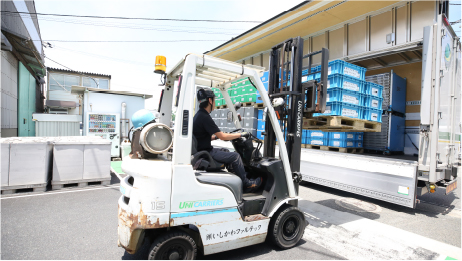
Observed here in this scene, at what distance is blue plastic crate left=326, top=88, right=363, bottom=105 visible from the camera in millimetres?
5348

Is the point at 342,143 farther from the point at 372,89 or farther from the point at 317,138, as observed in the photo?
the point at 372,89

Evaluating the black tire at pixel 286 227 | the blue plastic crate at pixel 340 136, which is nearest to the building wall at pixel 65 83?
the blue plastic crate at pixel 340 136

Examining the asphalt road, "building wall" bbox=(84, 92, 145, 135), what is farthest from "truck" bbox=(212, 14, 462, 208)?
"building wall" bbox=(84, 92, 145, 135)

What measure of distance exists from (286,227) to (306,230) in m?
0.83

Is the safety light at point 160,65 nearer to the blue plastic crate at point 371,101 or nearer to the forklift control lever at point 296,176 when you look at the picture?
the forklift control lever at point 296,176

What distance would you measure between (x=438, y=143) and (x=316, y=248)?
3.43 m

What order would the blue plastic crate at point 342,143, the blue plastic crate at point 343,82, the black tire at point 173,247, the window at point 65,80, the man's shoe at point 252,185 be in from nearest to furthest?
the black tire at point 173,247, the man's shoe at point 252,185, the blue plastic crate at point 343,82, the blue plastic crate at point 342,143, the window at point 65,80

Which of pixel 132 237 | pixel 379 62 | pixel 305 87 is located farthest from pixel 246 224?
pixel 379 62

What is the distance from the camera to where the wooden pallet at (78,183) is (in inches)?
244

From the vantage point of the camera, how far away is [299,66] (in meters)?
3.78

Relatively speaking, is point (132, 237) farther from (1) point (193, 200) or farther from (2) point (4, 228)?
(2) point (4, 228)

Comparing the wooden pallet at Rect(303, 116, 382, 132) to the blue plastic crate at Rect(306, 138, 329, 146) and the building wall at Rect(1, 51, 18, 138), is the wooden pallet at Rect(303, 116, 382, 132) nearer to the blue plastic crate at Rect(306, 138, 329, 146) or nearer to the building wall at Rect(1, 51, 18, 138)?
the blue plastic crate at Rect(306, 138, 329, 146)

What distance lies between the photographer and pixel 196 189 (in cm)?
264

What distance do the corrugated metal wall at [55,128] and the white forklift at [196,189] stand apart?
34.7ft
